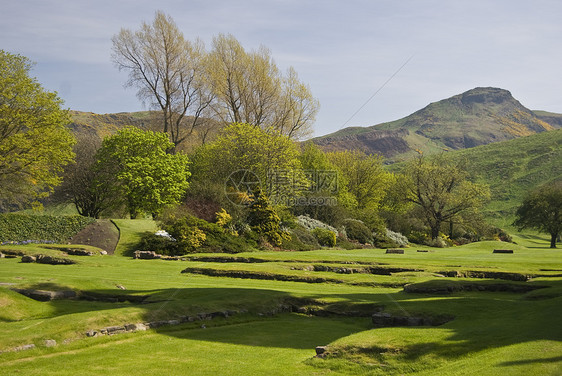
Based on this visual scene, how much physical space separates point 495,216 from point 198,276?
102m

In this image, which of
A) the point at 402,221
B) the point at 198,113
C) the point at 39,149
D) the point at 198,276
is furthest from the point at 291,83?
Answer: the point at 198,276

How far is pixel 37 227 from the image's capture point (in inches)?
1336

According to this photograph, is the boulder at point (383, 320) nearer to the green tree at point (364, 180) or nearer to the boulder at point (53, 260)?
the boulder at point (53, 260)

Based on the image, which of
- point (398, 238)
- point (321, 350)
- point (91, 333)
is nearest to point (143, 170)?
point (91, 333)

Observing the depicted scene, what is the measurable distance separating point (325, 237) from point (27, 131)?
91.0ft

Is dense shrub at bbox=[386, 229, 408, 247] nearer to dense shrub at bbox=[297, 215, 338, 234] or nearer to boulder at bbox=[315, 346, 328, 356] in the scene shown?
dense shrub at bbox=[297, 215, 338, 234]

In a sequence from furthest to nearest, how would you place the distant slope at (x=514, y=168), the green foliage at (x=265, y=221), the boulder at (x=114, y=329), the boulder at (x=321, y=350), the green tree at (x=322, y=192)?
the distant slope at (x=514, y=168) → the green tree at (x=322, y=192) → the green foliage at (x=265, y=221) → the boulder at (x=114, y=329) → the boulder at (x=321, y=350)

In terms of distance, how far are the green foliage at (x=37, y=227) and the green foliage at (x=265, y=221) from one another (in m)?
14.1

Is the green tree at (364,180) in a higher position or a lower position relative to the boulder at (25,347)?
higher

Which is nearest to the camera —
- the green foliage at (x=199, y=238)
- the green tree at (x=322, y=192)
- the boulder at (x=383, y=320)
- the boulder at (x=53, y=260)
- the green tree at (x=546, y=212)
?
the boulder at (x=383, y=320)

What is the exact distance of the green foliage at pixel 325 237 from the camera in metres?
44.6

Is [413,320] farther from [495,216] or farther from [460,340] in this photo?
[495,216]

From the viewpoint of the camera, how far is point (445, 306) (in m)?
14.9

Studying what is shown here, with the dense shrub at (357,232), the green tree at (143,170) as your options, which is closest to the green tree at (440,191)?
the dense shrub at (357,232)
